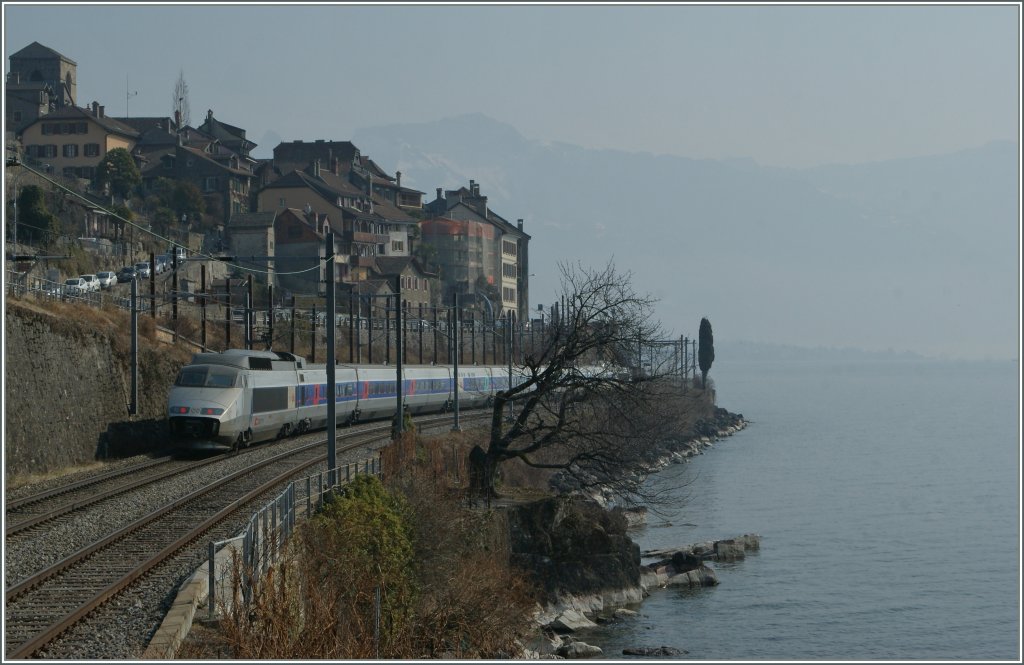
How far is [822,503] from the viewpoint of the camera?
245 feet

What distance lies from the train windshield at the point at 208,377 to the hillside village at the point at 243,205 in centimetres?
5667

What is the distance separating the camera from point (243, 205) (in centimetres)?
14325

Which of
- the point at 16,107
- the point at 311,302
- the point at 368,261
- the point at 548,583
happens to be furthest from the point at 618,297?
the point at 16,107

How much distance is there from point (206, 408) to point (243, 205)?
106 metres

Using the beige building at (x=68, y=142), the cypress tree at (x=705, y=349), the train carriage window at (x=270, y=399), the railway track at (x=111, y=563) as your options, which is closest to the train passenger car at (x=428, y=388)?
the train carriage window at (x=270, y=399)

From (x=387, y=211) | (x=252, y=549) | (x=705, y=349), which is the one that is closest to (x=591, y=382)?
(x=252, y=549)

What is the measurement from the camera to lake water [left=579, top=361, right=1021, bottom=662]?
39625mm

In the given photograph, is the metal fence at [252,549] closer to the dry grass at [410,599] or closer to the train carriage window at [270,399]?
the dry grass at [410,599]

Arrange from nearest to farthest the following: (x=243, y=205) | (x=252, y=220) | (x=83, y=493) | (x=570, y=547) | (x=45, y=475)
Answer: (x=83, y=493) < (x=45, y=475) < (x=570, y=547) < (x=252, y=220) < (x=243, y=205)

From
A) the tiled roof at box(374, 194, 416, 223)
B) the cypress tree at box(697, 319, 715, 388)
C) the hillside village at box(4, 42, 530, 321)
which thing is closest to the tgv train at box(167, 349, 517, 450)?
the hillside village at box(4, 42, 530, 321)

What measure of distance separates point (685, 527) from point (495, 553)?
90.3ft

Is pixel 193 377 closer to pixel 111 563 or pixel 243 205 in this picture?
pixel 111 563

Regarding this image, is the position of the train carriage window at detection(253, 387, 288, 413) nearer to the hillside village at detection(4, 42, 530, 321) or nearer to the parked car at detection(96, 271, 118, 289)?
the parked car at detection(96, 271, 118, 289)

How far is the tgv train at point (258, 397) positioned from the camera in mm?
40906
